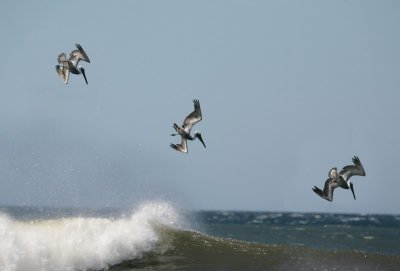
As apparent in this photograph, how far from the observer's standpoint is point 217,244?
29094 millimetres

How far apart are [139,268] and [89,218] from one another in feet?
13.9

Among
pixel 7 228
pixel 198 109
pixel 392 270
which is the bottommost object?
pixel 392 270

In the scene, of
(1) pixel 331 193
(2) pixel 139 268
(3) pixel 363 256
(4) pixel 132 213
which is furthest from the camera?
(4) pixel 132 213

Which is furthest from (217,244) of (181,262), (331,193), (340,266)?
(331,193)

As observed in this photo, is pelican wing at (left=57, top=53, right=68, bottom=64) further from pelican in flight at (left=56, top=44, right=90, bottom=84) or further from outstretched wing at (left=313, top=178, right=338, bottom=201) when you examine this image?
outstretched wing at (left=313, top=178, right=338, bottom=201)

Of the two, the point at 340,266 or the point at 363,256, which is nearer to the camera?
the point at 340,266

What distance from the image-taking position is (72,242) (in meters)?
25.4

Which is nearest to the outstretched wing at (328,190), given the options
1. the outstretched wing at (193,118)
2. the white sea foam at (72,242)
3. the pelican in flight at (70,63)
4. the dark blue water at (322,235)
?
the outstretched wing at (193,118)

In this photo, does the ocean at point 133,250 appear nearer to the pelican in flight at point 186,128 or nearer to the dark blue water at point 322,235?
the pelican in flight at point 186,128

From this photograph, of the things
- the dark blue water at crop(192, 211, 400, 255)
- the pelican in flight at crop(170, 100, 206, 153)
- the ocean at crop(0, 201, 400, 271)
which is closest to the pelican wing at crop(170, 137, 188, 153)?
the pelican in flight at crop(170, 100, 206, 153)

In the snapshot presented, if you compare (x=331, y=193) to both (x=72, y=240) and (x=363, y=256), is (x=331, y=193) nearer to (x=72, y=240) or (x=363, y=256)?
(x=363, y=256)

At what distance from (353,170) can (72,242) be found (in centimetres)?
933

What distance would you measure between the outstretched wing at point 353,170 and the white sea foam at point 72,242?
7557mm

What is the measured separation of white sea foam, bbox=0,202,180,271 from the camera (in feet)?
76.2
